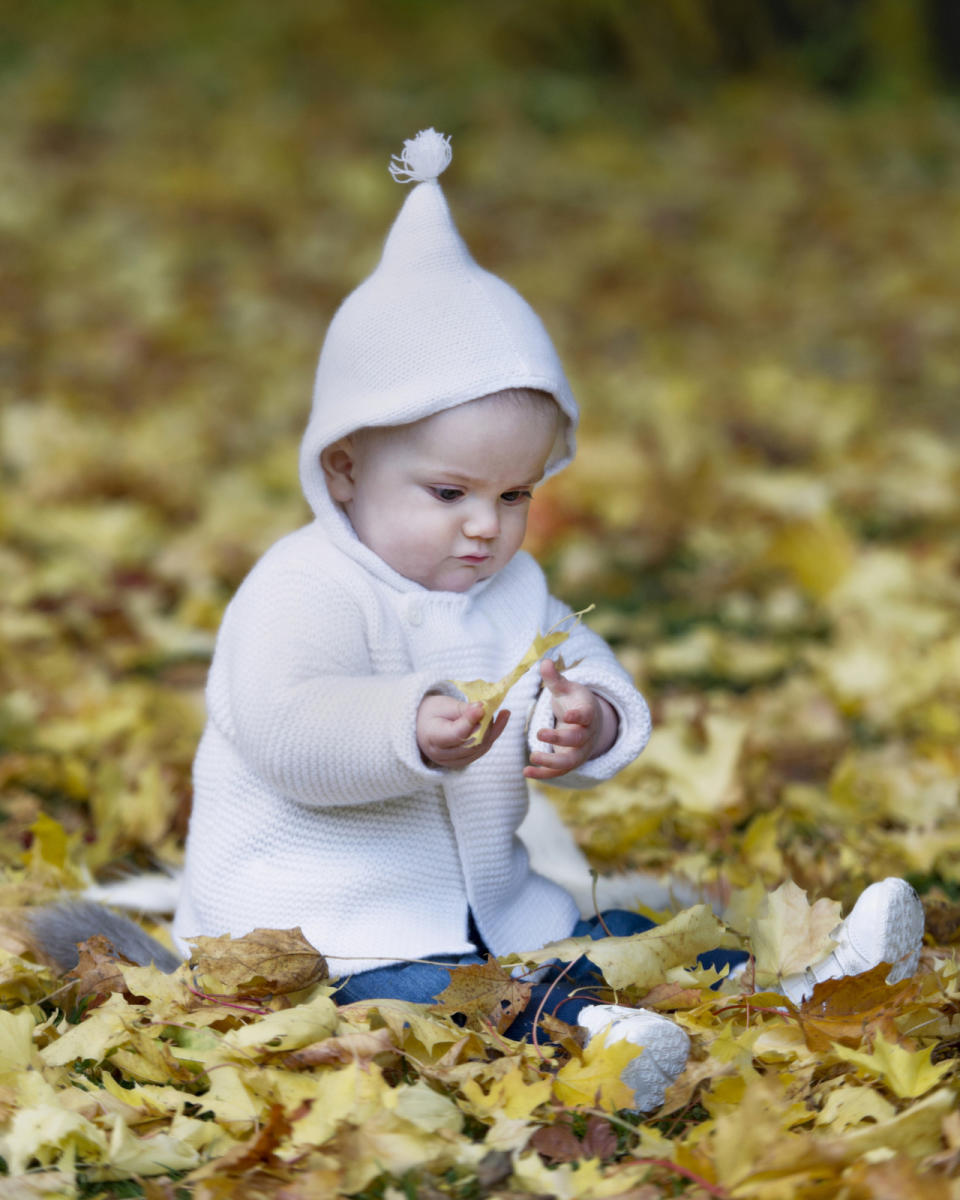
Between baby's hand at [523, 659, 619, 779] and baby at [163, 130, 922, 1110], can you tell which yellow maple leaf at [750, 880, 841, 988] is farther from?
baby's hand at [523, 659, 619, 779]

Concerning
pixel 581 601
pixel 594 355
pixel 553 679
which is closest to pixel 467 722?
pixel 553 679

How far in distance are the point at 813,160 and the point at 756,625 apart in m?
5.70

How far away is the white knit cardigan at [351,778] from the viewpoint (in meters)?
1.86

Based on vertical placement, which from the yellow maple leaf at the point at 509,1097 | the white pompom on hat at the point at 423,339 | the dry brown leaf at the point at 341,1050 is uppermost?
the white pompom on hat at the point at 423,339

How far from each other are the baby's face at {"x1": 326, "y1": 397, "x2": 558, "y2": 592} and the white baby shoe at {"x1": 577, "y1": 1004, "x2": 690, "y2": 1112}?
2.08 feet

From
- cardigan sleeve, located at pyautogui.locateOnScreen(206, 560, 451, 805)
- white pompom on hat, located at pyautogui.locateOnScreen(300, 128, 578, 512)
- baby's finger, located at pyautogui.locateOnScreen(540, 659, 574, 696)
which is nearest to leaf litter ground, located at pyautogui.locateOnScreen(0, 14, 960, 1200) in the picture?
cardigan sleeve, located at pyautogui.locateOnScreen(206, 560, 451, 805)

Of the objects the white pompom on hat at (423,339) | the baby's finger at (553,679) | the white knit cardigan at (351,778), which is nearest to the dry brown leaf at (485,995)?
the white knit cardigan at (351,778)

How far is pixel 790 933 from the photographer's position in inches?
75.2

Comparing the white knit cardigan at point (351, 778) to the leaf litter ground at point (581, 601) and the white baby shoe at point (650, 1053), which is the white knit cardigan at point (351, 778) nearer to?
the leaf litter ground at point (581, 601)

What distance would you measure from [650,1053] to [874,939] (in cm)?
36

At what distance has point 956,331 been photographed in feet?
21.6

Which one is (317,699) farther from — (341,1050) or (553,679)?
(341,1050)

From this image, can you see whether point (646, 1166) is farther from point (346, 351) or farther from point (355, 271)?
point (355, 271)

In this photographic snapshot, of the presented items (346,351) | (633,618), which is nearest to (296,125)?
(633,618)
